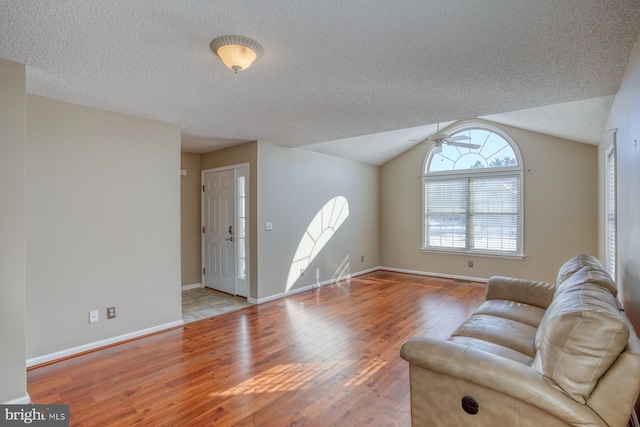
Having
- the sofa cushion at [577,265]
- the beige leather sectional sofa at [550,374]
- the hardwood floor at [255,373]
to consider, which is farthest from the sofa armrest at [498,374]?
the sofa cushion at [577,265]

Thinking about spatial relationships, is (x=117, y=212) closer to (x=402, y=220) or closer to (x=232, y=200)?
(x=232, y=200)

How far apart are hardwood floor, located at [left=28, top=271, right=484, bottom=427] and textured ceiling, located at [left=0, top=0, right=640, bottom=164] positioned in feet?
7.99

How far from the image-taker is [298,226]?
217 inches

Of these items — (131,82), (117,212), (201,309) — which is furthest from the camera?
(201,309)

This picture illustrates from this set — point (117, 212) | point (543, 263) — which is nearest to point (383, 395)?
point (117, 212)

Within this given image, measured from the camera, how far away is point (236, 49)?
6.70ft

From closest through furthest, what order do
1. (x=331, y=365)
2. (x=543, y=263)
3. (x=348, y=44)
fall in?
(x=348, y=44) → (x=331, y=365) → (x=543, y=263)

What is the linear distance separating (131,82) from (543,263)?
6.61 meters

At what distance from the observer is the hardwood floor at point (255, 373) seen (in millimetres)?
2193

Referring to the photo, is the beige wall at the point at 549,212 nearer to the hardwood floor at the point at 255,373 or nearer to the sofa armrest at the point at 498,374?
the hardwood floor at the point at 255,373

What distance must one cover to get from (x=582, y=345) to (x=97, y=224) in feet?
12.7

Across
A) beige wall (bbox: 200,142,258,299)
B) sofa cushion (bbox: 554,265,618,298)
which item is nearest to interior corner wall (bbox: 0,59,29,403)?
beige wall (bbox: 200,142,258,299)

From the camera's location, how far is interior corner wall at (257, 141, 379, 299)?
16.4 ft

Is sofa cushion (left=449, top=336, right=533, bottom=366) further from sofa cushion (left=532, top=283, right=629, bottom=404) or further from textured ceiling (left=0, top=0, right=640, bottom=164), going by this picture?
textured ceiling (left=0, top=0, right=640, bottom=164)
